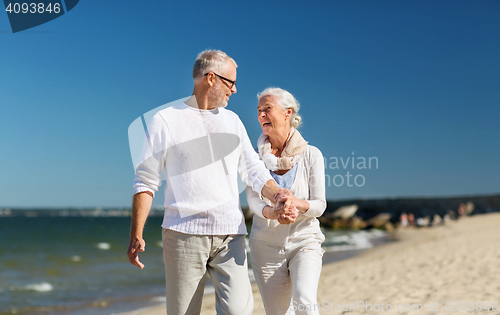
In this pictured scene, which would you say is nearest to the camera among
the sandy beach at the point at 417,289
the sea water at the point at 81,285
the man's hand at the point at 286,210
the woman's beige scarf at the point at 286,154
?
the man's hand at the point at 286,210

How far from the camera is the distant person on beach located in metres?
2.14

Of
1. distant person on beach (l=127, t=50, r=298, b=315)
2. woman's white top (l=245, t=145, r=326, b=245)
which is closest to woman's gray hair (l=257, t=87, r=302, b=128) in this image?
woman's white top (l=245, t=145, r=326, b=245)

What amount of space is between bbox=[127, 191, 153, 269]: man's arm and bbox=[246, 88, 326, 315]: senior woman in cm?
91

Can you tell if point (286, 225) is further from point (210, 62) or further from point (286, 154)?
point (210, 62)

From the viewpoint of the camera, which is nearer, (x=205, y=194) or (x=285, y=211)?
(x=205, y=194)

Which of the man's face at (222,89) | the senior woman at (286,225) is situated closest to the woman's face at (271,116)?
the senior woman at (286,225)

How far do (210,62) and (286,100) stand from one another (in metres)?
0.85

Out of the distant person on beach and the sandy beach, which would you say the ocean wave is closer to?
the sandy beach

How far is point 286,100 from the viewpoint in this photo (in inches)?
117

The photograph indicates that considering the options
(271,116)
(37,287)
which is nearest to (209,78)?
(271,116)

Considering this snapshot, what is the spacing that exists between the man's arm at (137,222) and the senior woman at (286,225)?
906 millimetres

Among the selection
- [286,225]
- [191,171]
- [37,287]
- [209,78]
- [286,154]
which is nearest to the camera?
[191,171]

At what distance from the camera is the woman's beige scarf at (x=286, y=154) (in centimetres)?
291

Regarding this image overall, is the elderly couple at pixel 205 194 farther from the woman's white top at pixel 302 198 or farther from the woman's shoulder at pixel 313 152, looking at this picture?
the woman's shoulder at pixel 313 152
